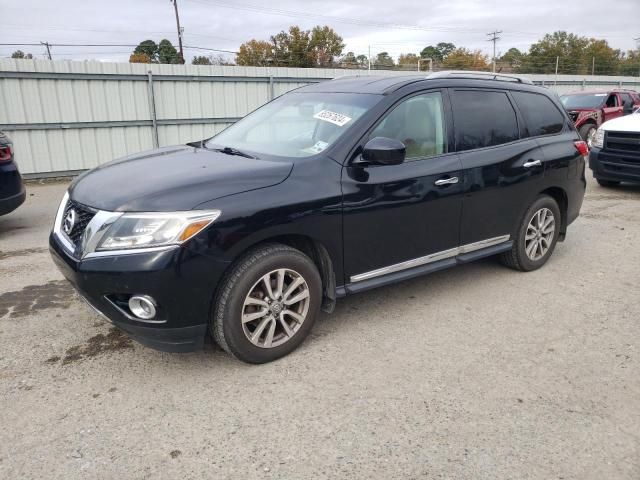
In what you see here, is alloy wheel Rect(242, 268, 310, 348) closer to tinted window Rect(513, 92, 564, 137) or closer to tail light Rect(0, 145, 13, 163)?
tinted window Rect(513, 92, 564, 137)

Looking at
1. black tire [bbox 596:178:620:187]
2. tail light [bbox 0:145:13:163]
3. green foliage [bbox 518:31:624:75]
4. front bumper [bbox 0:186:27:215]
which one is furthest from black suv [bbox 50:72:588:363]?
green foliage [bbox 518:31:624:75]

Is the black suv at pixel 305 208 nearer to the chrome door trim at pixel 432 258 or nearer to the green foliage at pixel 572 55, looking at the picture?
the chrome door trim at pixel 432 258

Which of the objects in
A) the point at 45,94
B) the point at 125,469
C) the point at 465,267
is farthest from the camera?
the point at 45,94

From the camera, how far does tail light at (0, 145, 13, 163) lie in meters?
5.96

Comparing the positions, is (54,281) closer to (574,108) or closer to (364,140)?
(364,140)

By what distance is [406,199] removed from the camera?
3.79 meters

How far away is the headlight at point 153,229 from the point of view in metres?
2.88

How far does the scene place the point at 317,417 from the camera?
2.84 m

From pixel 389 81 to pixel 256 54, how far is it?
59.4m

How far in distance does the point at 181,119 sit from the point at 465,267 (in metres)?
9.04

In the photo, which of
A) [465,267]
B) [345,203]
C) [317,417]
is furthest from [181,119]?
[317,417]

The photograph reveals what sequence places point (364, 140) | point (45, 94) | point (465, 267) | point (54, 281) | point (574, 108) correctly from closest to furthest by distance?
point (364, 140) → point (54, 281) → point (465, 267) → point (45, 94) → point (574, 108)

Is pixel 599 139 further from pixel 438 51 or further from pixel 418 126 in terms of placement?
pixel 438 51

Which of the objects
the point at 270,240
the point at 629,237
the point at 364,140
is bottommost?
the point at 629,237
